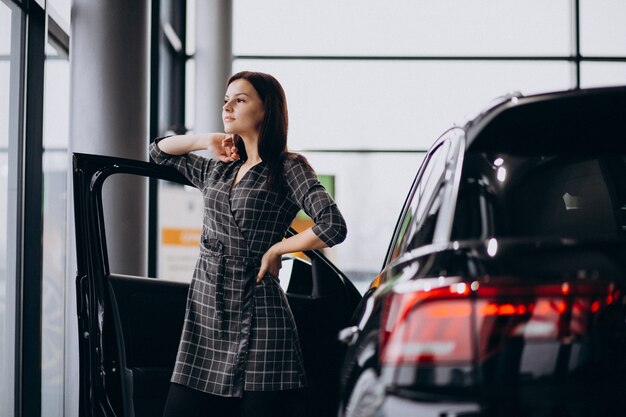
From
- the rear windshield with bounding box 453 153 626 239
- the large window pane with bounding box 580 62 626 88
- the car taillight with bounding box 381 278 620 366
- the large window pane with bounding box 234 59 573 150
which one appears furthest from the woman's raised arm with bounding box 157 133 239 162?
the large window pane with bounding box 580 62 626 88

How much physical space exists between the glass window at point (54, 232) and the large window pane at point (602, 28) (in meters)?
5.33

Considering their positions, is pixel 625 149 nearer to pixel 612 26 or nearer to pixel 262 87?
pixel 262 87

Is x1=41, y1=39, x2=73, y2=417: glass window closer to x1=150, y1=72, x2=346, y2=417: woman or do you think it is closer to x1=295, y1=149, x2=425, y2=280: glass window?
x1=150, y1=72, x2=346, y2=417: woman

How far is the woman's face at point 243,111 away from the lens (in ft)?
8.13

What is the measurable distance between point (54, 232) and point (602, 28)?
5957 mm

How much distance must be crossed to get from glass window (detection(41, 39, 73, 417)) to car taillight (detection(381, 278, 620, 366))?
3966mm

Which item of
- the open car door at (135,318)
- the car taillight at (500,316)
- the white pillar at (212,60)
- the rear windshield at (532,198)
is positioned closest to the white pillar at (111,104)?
the open car door at (135,318)

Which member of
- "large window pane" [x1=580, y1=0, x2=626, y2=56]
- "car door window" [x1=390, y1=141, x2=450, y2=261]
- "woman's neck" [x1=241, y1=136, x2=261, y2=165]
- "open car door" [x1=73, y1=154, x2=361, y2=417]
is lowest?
"open car door" [x1=73, y1=154, x2=361, y2=417]

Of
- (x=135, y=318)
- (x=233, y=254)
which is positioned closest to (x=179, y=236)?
(x=135, y=318)

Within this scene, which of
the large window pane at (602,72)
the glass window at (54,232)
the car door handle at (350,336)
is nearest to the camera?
the car door handle at (350,336)

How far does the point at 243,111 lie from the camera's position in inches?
98.1

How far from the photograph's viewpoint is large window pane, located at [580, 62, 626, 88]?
8492 millimetres

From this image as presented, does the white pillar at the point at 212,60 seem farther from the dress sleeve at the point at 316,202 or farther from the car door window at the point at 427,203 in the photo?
the car door window at the point at 427,203

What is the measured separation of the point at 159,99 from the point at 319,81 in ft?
5.29
